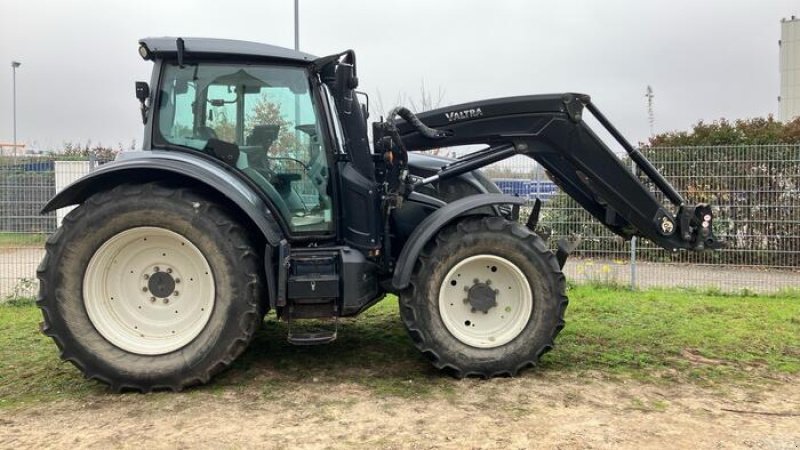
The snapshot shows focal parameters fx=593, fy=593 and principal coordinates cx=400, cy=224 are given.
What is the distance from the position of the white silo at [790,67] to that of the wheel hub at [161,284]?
30.5 meters

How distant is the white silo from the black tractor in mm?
28492

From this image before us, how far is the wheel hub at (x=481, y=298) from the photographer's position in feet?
14.1

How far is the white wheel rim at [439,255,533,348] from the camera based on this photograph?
4.26 meters

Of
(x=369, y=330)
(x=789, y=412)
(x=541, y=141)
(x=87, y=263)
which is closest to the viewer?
(x=789, y=412)

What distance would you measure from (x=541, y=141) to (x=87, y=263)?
3.41m

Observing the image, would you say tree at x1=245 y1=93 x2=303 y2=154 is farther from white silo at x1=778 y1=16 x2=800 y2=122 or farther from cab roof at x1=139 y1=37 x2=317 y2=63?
white silo at x1=778 y1=16 x2=800 y2=122

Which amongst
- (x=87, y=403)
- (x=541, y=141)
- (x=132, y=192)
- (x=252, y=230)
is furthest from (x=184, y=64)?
(x=541, y=141)

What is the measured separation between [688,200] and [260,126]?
611 centimetres

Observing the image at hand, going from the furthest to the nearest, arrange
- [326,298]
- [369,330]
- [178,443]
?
[369,330] → [326,298] → [178,443]

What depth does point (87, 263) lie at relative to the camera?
12.9ft

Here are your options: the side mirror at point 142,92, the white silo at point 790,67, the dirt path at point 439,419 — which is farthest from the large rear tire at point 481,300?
the white silo at point 790,67

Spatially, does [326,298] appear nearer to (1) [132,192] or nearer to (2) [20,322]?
(1) [132,192]

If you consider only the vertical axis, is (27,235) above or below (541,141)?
below

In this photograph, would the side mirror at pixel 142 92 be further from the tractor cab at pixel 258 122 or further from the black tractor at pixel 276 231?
the tractor cab at pixel 258 122
